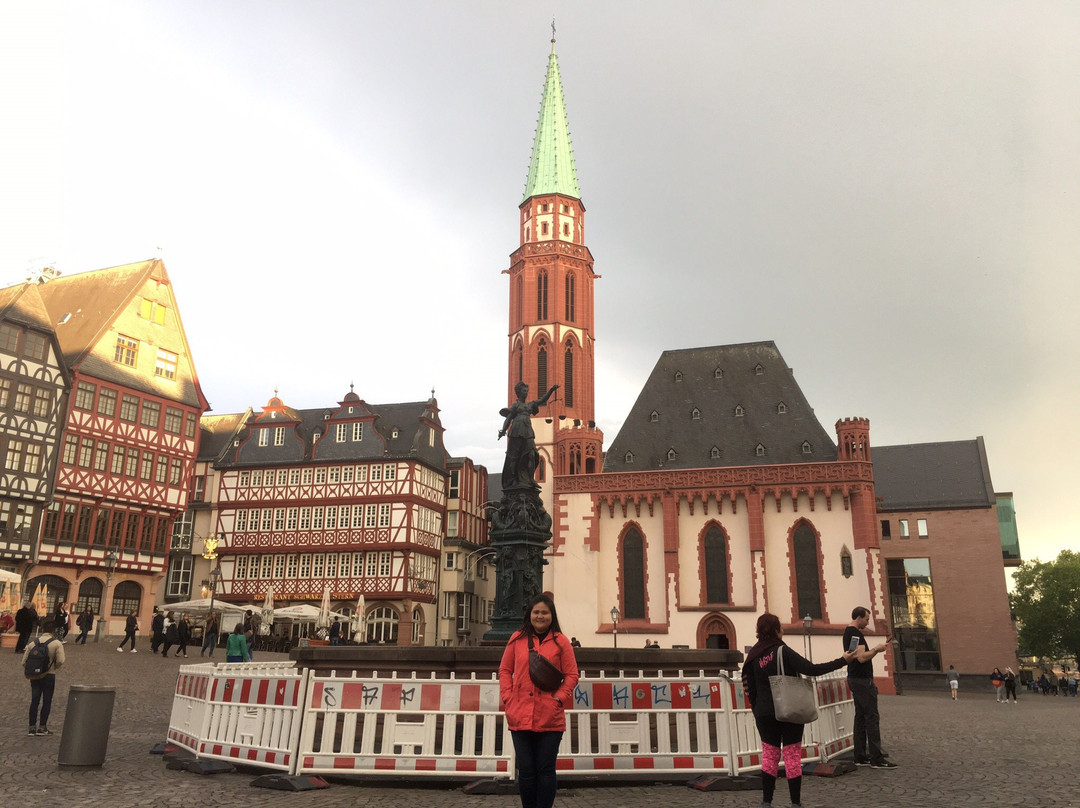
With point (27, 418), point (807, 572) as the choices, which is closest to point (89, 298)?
point (27, 418)

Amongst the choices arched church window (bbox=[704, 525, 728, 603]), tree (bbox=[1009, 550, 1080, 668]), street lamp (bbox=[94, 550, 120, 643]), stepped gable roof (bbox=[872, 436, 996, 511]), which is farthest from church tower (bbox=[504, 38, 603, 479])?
tree (bbox=[1009, 550, 1080, 668])

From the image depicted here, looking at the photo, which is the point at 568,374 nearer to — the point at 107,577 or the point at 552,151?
the point at 552,151

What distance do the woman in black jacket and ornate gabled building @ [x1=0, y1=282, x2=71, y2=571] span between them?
37.1m

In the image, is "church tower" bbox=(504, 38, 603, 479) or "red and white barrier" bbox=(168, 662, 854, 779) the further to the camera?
"church tower" bbox=(504, 38, 603, 479)

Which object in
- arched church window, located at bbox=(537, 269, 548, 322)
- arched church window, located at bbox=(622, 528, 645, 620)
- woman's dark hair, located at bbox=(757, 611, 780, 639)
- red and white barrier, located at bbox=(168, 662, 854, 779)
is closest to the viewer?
woman's dark hair, located at bbox=(757, 611, 780, 639)

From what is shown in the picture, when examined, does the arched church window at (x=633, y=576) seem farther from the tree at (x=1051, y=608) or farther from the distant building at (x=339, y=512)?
the tree at (x=1051, y=608)

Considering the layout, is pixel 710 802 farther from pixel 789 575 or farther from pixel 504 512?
pixel 789 575

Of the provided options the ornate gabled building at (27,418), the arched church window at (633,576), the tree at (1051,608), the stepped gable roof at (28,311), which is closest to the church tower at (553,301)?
the arched church window at (633,576)

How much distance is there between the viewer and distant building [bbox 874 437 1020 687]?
51938mm

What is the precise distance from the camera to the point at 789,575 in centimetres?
4028

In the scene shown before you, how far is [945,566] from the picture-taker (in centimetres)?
5409

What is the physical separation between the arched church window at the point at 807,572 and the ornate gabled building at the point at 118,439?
30.0 meters

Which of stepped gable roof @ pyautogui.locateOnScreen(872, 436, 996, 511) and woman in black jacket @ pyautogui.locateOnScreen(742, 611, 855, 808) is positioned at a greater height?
stepped gable roof @ pyautogui.locateOnScreen(872, 436, 996, 511)

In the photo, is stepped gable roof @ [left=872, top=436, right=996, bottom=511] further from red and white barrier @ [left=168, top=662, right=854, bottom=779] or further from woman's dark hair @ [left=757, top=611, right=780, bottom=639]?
woman's dark hair @ [left=757, top=611, right=780, bottom=639]
